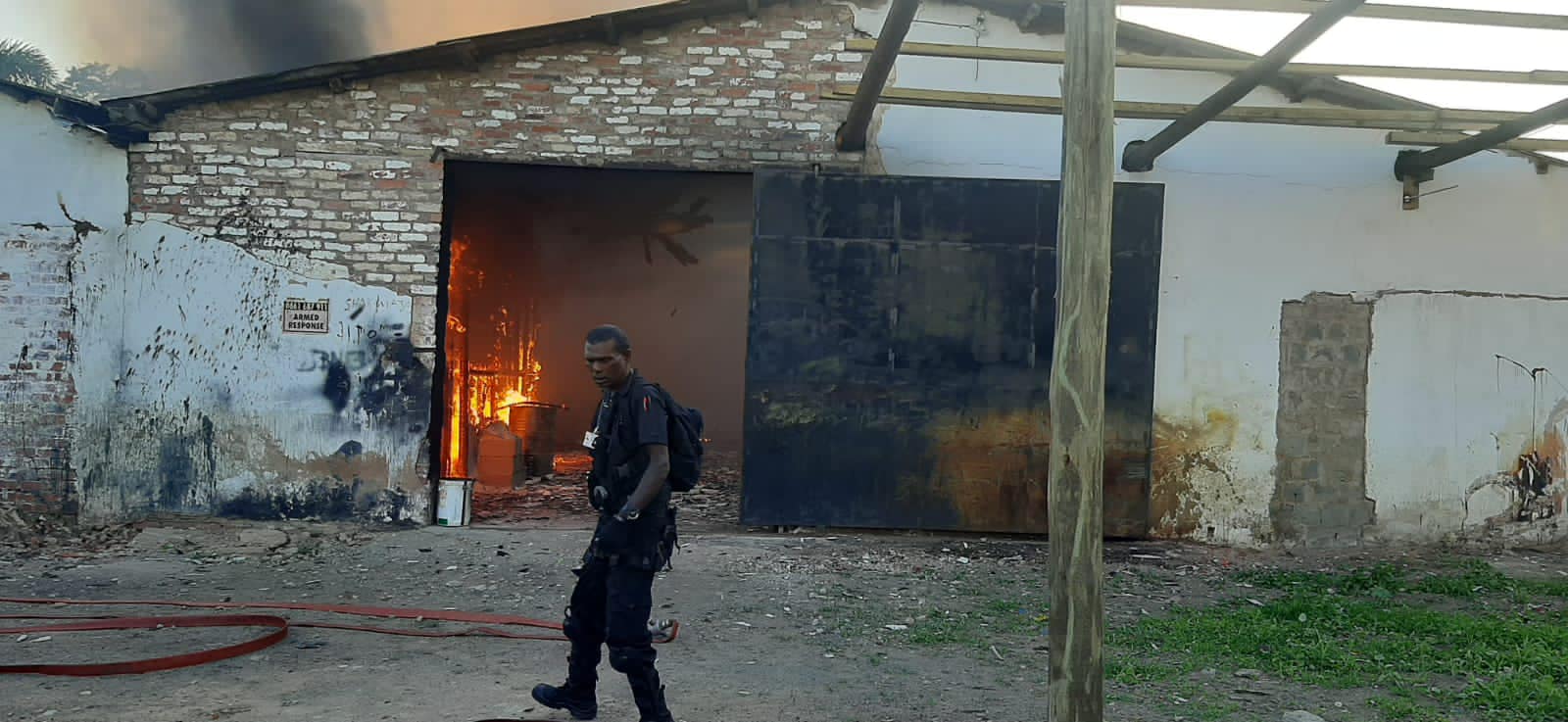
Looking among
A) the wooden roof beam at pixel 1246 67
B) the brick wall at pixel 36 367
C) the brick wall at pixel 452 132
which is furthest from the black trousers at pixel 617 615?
the brick wall at pixel 36 367

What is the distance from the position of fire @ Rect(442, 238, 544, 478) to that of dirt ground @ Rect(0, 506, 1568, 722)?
2290mm

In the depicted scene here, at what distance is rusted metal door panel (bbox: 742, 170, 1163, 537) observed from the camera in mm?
7750

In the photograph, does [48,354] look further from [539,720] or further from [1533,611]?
[1533,611]

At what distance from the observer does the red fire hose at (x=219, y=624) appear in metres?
4.55

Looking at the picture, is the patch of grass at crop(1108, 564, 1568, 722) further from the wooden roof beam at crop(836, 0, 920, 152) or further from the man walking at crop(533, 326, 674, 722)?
the wooden roof beam at crop(836, 0, 920, 152)

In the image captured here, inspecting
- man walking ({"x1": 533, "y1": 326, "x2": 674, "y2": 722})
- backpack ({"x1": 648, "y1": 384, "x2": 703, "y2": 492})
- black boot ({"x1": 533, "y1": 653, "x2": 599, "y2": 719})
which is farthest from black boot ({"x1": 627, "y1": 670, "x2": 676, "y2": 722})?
backpack ({"x1": 648, "y1": 384, "x2": 703, "y2": 492})

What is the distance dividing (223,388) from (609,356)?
5020 millimetres

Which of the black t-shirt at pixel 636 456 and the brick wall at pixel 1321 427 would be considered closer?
the black t-shirt at pixel 636 456

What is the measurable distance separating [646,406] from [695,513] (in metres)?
4.95

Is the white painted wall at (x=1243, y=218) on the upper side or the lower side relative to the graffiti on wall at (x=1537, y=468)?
upper

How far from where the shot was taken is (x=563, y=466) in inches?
485

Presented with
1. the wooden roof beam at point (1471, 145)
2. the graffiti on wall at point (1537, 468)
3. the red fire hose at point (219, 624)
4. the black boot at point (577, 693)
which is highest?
the wooden roof beam at point (1471, 145)

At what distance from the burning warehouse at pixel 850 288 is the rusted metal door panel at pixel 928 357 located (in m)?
0.02

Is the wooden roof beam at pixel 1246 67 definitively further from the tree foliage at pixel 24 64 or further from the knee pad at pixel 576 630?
the tree foliage at pixel 24 64
